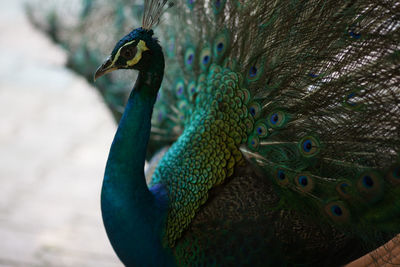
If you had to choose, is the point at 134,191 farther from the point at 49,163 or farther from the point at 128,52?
the point at 49,163

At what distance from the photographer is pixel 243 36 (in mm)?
1449

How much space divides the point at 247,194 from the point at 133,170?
0.97ft

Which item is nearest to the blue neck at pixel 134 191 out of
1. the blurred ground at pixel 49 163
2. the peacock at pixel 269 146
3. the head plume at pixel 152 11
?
the peacock at pixel 269 146

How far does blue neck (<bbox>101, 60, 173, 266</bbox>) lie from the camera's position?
1.39 meters

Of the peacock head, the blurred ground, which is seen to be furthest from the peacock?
the blurred ground

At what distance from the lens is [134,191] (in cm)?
140

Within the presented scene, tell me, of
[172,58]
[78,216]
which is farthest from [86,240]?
[172,58]

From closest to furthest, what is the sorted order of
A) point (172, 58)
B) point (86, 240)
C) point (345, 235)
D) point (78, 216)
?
point (345, 235)
point (172, 58)
point (86, 240)
point (78, 216)

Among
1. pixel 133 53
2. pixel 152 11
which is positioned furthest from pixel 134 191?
pixel 152 11

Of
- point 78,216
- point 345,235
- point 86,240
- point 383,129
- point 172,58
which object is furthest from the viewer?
point 78,216

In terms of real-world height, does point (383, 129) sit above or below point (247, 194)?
below

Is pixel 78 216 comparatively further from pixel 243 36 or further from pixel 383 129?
pixel 383 129

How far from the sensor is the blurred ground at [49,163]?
7.18 feet

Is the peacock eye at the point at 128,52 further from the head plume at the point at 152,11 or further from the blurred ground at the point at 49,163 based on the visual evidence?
the blurred ground at the point at 49,163
